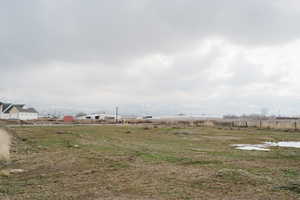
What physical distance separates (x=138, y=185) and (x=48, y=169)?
13.7 ft

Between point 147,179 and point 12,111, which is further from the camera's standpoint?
point 12,111

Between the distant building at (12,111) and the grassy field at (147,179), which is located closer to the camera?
the grassy field at (147,179)

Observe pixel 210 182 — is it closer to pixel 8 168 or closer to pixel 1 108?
pixel 8 168

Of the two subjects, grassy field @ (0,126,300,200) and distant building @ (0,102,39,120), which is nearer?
grassy field @ (0,126,300,200)

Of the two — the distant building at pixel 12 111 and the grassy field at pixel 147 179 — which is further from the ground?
the distant building at pixel 12 111

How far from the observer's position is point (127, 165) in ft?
36.7

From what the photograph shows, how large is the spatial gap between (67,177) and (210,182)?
4.61 m

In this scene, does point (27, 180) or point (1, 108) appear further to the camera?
point (1, 108)

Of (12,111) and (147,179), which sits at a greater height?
(12,111)

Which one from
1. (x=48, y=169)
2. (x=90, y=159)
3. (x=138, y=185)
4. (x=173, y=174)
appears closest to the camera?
(x=138, y=185)

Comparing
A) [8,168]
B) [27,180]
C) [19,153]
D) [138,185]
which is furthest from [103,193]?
[19,153]

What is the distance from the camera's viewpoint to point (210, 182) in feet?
27.5

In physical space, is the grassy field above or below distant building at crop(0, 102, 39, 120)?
below

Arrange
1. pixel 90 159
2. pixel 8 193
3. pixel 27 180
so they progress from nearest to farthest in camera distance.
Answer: pixel 8 193 < pixel 27 180 < pixel 90 159
